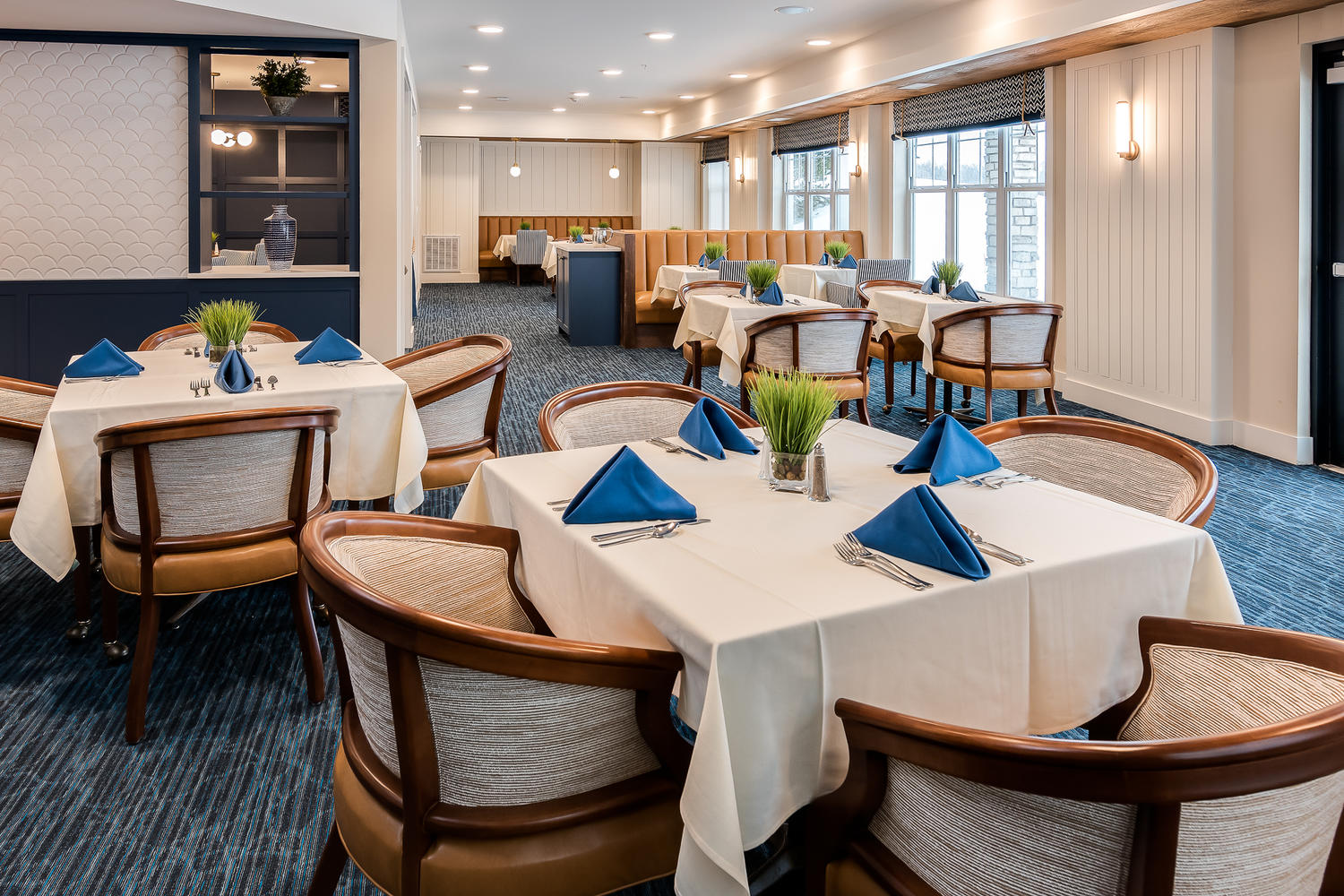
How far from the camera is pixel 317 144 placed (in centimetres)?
1034

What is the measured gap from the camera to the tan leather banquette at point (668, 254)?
9328mm

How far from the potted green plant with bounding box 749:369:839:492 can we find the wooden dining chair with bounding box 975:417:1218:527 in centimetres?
65

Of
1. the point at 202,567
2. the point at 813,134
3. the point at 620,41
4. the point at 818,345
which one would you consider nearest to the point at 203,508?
the point at 202,567

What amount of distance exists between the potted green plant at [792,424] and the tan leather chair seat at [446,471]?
1.72 metres

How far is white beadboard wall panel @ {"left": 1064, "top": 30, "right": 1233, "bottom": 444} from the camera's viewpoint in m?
5.53

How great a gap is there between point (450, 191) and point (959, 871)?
1732 cm

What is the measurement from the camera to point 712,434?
2.22 meters

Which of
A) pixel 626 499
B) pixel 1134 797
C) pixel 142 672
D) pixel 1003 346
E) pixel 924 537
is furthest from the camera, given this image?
pixel 1003 346

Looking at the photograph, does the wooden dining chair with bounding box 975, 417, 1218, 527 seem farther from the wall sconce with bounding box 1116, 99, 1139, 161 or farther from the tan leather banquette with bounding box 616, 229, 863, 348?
the tan leather banquette with bounding box 616, 229, 863, 348

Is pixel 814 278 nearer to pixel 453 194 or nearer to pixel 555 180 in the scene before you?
pixel 555 180

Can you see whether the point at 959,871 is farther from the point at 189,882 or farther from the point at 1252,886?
the point at 189,882

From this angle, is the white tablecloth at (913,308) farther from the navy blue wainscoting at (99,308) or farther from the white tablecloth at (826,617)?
the white tablecloth at (826,617)

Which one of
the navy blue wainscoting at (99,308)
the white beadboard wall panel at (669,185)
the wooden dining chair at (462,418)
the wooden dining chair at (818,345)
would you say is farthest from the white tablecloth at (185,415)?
the white beadboard wall panel at (669,185)

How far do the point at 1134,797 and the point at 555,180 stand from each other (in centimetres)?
1776
